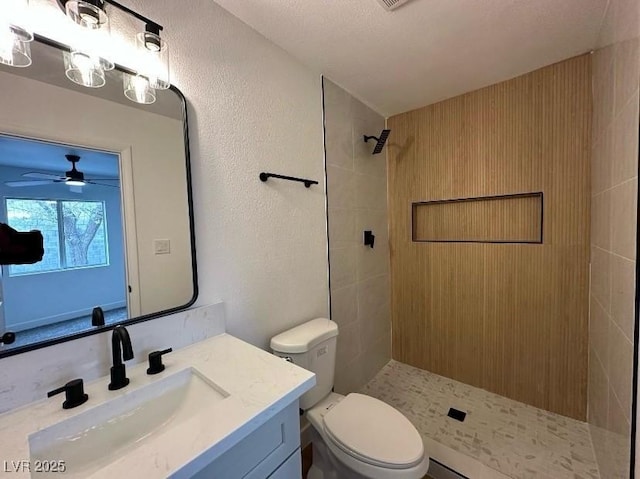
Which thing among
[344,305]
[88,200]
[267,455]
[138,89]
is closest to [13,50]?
[138,89]

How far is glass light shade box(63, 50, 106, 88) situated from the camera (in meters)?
0.81

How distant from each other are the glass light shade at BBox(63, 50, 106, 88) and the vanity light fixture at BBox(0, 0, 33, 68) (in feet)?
0.27

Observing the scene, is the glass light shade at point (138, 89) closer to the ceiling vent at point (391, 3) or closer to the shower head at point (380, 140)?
the ceiling vent at point (391, 3)

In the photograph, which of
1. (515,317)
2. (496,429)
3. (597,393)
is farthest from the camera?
(515,317)

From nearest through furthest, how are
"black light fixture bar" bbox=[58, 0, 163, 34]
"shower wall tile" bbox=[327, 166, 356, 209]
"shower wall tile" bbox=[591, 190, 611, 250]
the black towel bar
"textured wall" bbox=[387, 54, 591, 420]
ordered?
"black light fixture bar" bbox=[58, 0, 163, 34] → "shower wall tile" bbox=[591, 190, 611, 250] → the black towel bar → "textured wall" bbox=[387, 54, 591, 420] → "shower wall tile" bbox=[327, 166, 356, 209]

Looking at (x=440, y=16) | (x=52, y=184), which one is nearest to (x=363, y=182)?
(x=440, y=16)

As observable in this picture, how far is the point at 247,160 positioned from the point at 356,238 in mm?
1027

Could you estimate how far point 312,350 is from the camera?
134cm

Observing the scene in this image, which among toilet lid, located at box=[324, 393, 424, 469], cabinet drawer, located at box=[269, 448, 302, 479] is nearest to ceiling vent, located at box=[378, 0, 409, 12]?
cabinet drawer, located at box=[269, 448, 302, 479]

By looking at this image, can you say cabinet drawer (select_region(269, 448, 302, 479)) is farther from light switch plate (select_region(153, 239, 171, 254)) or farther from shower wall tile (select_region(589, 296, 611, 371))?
shower wall tile (select_region(589, 296, 611, 371))

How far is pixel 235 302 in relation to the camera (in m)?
1.24

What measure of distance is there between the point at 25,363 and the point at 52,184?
1.65ft

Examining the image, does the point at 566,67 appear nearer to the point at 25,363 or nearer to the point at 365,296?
the point at 365,296

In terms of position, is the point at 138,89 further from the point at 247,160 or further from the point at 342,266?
the point at 342,266
